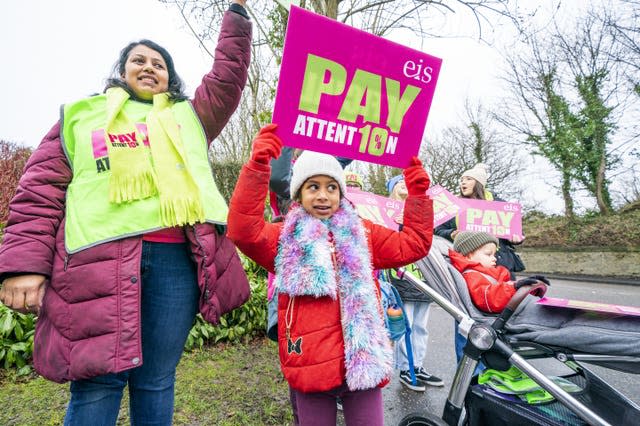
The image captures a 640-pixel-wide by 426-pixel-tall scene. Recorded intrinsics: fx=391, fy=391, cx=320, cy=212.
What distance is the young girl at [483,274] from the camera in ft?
6.44

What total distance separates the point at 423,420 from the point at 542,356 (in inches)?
25.2

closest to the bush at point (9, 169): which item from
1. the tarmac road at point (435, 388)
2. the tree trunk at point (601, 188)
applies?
the tarmac road at point (435, 388)

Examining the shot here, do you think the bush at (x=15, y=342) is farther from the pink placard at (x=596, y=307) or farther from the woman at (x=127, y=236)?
the pink placard at (x=596, y=307)

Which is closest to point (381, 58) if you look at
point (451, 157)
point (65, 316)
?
point (65, 316)

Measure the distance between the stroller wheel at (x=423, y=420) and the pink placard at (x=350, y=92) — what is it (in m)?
1.21

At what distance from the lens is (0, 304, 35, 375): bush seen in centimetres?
Result: 302

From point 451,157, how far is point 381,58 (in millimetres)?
19753

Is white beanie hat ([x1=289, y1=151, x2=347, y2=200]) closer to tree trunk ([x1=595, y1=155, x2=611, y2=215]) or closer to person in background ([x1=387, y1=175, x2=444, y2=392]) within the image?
person in background ([x1=387, y1=175, x2=444, y2=392])

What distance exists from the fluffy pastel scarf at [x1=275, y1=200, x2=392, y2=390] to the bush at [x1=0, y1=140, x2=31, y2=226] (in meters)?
7.33

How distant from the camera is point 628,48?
1172cm

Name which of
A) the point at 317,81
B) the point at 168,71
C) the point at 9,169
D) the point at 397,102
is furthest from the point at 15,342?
the point at 9,169

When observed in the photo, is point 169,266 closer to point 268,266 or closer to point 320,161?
point 268,266

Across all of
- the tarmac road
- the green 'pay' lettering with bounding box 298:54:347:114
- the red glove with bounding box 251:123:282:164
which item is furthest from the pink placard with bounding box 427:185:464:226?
the red glove with bounding box 251:123:282:164

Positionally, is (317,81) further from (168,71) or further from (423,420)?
(423,420)
